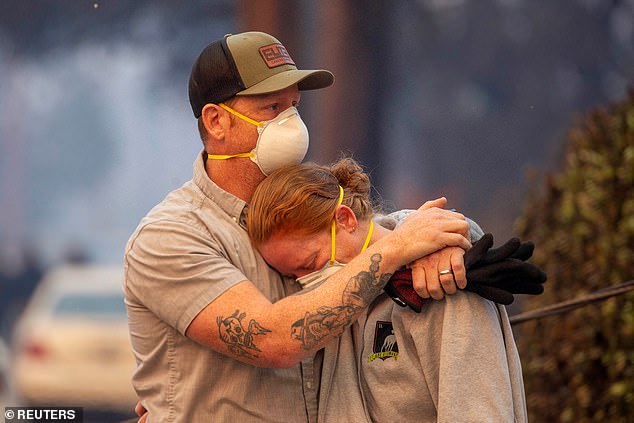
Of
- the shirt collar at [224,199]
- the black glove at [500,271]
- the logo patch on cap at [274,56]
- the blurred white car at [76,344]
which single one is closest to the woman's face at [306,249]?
the shirt collar at [224,199]

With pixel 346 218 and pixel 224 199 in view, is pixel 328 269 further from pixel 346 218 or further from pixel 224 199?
pixel 224 199

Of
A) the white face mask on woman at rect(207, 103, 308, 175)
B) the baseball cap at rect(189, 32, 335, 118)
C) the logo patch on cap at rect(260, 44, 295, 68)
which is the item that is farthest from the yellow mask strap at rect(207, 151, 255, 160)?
the logo patch on cap at rect(260, 44, 295, 68)

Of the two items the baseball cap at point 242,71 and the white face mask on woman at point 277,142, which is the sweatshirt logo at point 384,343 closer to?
the white face mask on woman at point 277,142

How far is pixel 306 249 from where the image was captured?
2.80m

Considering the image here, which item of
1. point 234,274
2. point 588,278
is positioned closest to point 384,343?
point 234,274

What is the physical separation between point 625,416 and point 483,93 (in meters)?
4.61

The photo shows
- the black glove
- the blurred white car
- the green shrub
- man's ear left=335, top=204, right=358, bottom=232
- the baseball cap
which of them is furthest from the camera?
the blurred white car

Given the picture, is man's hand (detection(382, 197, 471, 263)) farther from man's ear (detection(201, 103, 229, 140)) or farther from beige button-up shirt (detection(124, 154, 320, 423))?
man's ear (detection(201, 103, 229, 140))

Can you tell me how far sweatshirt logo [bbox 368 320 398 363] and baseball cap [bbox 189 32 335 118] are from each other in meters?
0.73

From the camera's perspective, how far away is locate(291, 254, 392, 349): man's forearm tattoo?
2.62m

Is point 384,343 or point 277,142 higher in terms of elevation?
point 277,142

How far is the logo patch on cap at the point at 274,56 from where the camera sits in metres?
2.96

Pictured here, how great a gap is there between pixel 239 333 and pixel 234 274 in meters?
0.16

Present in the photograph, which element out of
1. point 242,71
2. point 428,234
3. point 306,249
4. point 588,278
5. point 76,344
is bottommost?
point 76,344
